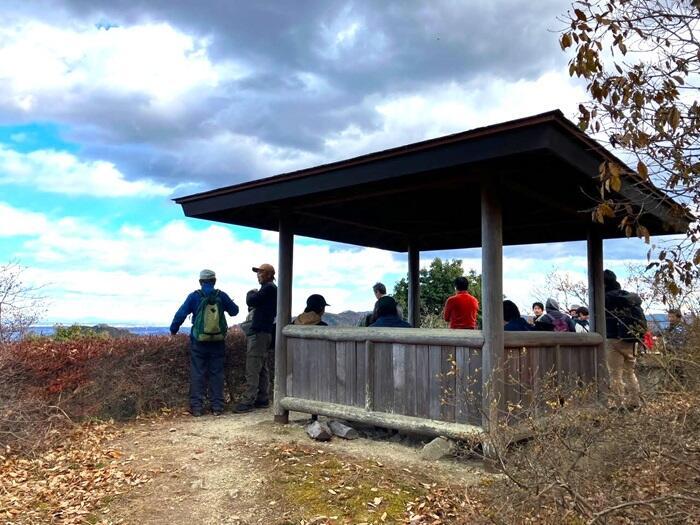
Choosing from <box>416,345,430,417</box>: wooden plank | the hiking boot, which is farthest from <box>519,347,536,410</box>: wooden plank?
the hiking boot

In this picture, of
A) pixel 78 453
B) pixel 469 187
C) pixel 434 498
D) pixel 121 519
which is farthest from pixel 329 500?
pixel 469 187

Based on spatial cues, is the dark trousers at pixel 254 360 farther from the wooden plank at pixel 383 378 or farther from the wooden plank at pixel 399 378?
the wooden plank at pixel 399 378

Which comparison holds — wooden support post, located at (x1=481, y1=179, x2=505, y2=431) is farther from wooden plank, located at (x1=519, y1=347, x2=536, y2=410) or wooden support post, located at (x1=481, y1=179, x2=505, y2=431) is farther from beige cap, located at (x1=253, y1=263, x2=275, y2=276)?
beige cap, located at (x1=253, y1=263, x2=275, y2=276)

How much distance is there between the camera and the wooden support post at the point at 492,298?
18.7ft

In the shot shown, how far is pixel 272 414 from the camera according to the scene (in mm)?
8391

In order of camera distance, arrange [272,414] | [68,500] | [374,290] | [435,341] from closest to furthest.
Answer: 1. [68,500]
2. [435,341]
3. [272,414]
4. [374,290]

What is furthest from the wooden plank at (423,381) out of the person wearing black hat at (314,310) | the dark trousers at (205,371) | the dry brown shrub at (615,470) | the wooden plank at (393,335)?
the dark trousers at (205,371)

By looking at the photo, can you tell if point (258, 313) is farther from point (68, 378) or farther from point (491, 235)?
point (491, 235)

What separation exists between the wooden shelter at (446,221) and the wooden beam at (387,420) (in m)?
0.01

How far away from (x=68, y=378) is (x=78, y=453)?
1.36 m

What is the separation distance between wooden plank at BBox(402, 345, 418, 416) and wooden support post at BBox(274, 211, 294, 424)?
6.85 ft

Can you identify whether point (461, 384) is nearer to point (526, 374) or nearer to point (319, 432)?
point (526, 374)

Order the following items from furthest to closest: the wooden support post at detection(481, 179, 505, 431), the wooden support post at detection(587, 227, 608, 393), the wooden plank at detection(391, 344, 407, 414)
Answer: the wooden support post at detection(587, 227, 608, 393), the wooden plank at detection(391, 344, 407, 414), the wooden support post at detection(481, 179, 505, 431)

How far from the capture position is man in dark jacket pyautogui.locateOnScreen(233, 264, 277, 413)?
28.5 ft
